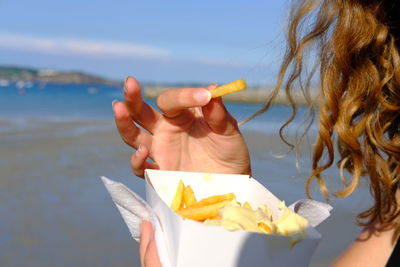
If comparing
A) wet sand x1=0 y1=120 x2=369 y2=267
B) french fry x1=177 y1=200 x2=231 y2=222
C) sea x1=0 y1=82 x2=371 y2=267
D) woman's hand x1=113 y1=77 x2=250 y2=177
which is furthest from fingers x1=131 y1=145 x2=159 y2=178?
wet sand x1=0 y1=120 x2=369 y2=267

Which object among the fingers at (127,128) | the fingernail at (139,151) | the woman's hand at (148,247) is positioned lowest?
the woman's hand at (148,247)

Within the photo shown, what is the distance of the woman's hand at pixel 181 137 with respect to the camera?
1728 millimetres

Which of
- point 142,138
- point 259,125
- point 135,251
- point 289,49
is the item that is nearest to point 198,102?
point 142,138

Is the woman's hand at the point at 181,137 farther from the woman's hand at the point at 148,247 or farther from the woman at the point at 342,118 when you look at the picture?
the woman's hand at the point at 148,247

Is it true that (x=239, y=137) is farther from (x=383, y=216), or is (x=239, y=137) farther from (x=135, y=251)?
(x=135, y=251)

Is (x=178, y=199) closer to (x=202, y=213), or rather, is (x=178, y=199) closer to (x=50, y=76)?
(x=202, y=213)

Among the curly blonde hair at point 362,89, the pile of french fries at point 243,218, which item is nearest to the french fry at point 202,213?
the pile of french fries at point 243,218

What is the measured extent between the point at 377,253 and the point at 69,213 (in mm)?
4068

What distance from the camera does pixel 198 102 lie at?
1.60 metres

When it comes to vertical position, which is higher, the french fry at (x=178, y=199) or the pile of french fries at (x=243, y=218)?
the pile of french fries at (x=243, y=218)

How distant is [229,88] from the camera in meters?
1.55

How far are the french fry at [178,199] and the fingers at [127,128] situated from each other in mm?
346

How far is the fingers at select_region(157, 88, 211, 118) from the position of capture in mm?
1599

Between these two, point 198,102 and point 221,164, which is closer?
point 198,102
